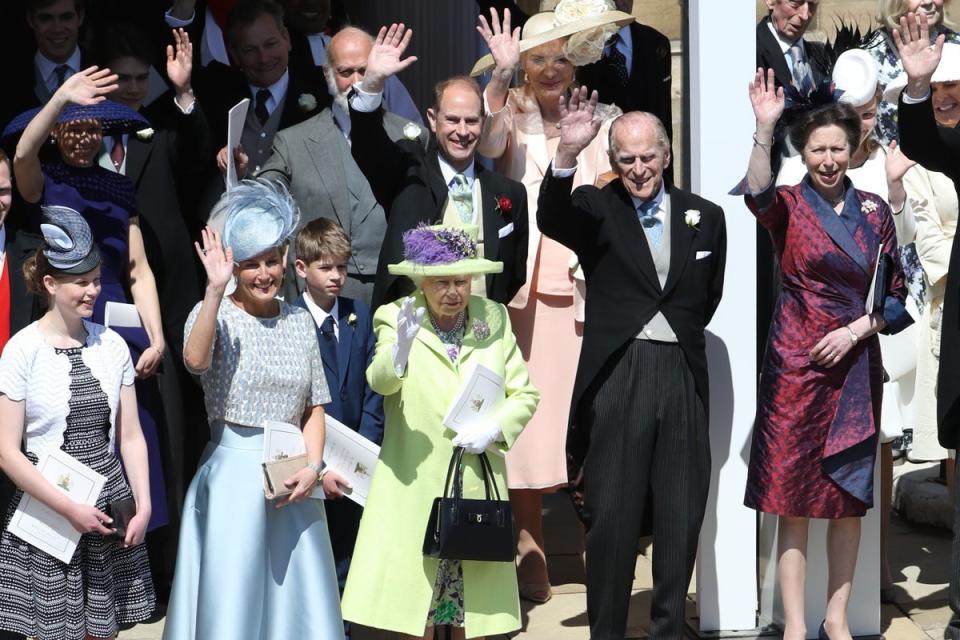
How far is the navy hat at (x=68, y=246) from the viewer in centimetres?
520

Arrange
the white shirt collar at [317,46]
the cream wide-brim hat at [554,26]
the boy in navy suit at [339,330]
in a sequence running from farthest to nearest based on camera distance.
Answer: the white shirt collar at [317,46]
the cream wide-brim hat at [554,26]
the boy in navy suit at [339,330]

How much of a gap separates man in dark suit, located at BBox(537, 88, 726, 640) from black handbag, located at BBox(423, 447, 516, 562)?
540mm

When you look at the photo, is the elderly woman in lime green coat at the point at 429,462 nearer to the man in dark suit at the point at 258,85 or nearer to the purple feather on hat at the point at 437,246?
the purple feather on hat at the point at 437,246

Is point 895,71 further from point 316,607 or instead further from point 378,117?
point 316,607

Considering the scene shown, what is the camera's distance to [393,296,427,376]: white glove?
5332mm

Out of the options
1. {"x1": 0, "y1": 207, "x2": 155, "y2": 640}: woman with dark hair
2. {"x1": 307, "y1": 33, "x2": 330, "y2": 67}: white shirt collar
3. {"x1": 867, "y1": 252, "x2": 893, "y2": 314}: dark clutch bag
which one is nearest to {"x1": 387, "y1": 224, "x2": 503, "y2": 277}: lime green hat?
{"x1": 0, "y1": 207, "x2": 155, "y2": 640}: woman with dark hair

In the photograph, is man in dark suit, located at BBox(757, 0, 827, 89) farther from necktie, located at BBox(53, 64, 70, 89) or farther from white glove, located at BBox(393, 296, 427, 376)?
necktie, located at BBox(53, 64, 70, 89)

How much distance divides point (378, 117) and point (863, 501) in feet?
7.74

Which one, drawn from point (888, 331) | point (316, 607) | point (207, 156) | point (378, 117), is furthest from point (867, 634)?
point (207, 156)

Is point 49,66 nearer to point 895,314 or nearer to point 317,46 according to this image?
point 317,46

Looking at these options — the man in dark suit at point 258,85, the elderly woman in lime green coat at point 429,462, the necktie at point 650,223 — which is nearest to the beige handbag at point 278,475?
the elderly woman in lime green coat at point 429,462

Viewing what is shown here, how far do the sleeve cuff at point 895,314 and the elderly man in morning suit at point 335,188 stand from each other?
6.32 feet

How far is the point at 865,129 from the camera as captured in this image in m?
6.64

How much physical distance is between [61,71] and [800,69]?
3.19 meters
